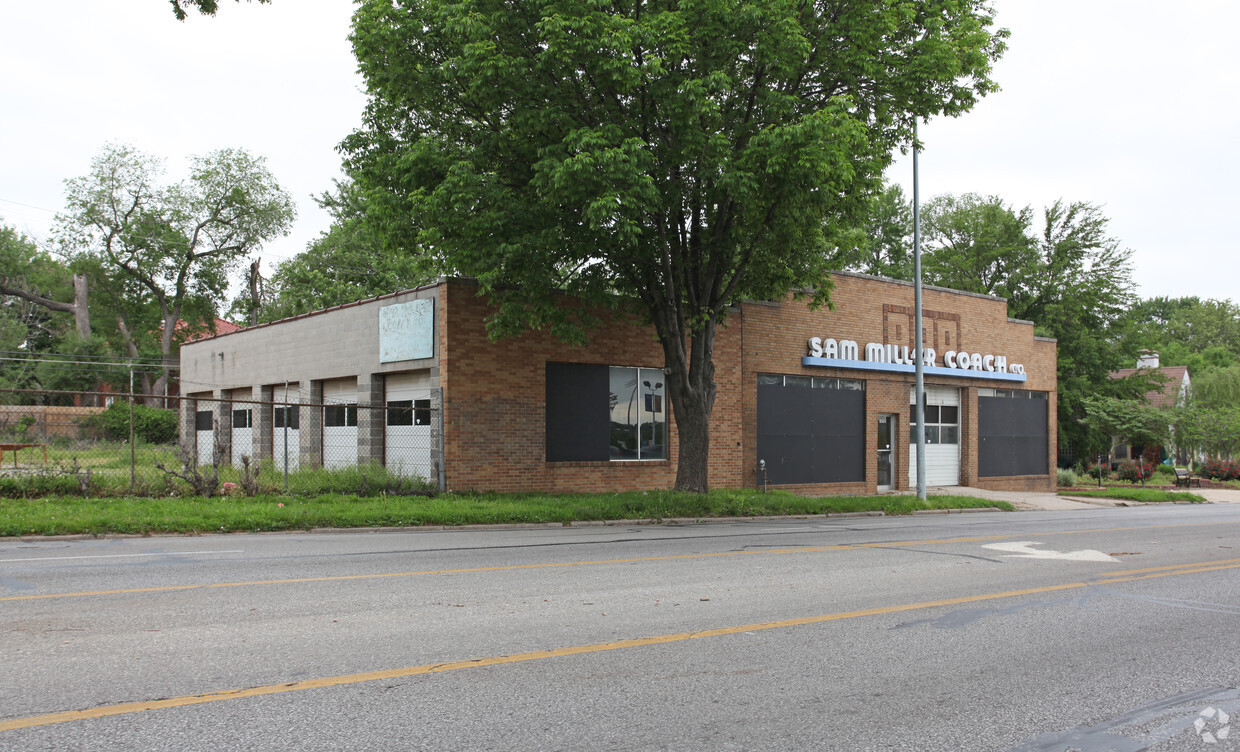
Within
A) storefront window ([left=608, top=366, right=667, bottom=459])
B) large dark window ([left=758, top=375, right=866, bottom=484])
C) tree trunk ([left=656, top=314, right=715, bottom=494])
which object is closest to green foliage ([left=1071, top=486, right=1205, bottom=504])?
large dark window ([left=758, top=375, right=866, bottom=484])

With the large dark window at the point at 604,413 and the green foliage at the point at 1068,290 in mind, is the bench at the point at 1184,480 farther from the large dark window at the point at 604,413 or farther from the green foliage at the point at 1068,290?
the large dark window at the point at 604,413

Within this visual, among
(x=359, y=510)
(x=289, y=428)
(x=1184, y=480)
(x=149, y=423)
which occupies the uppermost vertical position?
(x=289, y=428)

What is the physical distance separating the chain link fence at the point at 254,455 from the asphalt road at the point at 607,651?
5494mm

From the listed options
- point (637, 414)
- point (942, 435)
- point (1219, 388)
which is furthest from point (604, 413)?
point (1219, 388)

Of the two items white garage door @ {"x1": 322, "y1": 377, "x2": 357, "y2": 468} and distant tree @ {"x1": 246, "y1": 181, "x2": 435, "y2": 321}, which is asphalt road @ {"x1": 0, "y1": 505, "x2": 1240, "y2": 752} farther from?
distant tree @ {"x1": 246, "y1": 181, "x2": 435, "y2": 321}

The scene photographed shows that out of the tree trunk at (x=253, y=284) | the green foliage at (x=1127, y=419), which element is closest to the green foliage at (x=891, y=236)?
the green foliage at (x=1127, y=419)

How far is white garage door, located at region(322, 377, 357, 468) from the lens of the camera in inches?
877

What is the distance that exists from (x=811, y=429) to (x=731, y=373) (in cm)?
357

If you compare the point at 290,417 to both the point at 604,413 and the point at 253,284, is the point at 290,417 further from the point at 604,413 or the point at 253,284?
the point at 253,284

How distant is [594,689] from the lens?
200 inches

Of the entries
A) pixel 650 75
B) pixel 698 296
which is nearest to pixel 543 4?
pixel 650 75

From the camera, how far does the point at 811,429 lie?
2578cm

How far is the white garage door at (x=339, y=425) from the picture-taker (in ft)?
Result: 73.0

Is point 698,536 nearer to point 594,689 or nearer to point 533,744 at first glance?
point 594,689
